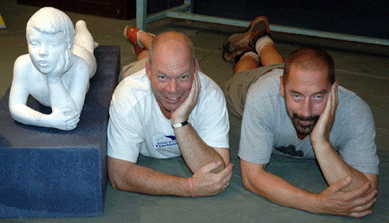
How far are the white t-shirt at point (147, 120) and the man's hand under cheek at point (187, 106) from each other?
90 millimetres

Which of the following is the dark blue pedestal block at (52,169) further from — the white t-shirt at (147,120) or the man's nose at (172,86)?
the man's nose at (172,86)

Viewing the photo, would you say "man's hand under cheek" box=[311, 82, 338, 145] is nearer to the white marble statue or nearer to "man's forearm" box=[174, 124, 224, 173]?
"man's forearm" box=[174, 124, 224, 173]

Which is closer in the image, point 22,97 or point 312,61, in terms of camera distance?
point 312,61

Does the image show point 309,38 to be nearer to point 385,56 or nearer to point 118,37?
point 385,56

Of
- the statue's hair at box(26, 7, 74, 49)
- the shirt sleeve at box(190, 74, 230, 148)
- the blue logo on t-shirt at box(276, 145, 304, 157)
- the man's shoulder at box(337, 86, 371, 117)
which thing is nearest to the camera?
the statue's hair at box(26, 7, 74, 49)

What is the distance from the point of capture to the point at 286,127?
177 cm

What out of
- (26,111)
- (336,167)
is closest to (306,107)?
(336,167)

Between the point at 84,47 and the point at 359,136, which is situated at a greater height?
the point at 84,47

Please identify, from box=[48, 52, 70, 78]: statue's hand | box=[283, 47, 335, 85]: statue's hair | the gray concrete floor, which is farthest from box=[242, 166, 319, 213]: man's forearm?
box=[48, 52, 70, 78]: statue's hand

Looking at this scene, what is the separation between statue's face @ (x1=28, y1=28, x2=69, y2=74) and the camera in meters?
1.46

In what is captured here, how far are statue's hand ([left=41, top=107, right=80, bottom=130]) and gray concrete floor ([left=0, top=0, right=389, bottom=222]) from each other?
129 cm

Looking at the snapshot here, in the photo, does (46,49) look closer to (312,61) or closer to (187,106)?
(187,106)

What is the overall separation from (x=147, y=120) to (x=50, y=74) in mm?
450

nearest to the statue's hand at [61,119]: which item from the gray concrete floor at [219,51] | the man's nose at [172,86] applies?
the man's nose at [172,86]
